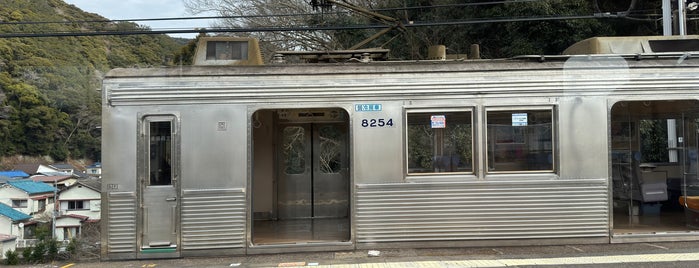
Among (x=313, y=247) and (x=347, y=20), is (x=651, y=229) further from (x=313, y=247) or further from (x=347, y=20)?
(x=347, y=20)

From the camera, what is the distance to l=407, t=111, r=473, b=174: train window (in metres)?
7.46

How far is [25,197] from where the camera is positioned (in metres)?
13.2

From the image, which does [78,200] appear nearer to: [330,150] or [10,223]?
[10,223]

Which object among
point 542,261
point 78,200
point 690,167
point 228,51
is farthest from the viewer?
point 78,200

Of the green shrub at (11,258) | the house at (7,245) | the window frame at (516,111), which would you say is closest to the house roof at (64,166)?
the house at (7,245)

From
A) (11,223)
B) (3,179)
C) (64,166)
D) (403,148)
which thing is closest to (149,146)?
(403,148)

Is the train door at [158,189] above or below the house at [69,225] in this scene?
above

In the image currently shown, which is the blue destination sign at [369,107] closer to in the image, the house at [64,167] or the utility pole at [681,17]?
the utility pole at [681,17]

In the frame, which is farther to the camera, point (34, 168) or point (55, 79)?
point (55, 79)

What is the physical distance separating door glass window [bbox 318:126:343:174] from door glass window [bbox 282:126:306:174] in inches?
13.3

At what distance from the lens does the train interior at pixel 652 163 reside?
880cm

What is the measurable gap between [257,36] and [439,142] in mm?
16394

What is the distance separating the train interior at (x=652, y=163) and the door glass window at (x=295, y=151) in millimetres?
5637

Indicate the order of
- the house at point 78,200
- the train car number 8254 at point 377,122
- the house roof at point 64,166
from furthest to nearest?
the house roof at point 64,166, the house at point 78,200, the train car number 8254 at point 377,122
